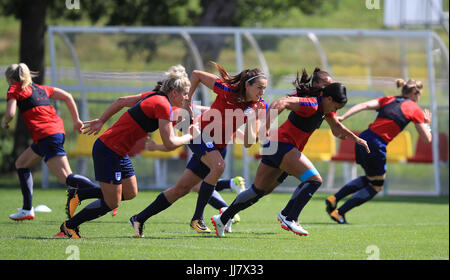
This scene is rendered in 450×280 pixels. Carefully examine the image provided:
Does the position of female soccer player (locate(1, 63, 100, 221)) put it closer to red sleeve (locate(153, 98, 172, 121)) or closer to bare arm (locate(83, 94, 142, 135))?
bare arm (locate(83, 94, 142, 135))

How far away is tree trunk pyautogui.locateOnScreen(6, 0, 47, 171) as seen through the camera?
18.3 metres

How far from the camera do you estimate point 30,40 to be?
18.4 m

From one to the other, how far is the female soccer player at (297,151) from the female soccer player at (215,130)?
1.28 feet

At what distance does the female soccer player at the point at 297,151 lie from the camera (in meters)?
8.62

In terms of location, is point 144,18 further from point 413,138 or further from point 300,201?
point 300,201

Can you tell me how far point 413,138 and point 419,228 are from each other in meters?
6.93

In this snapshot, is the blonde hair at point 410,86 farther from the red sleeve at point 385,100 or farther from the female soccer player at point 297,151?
the female soccer player at point 297,151

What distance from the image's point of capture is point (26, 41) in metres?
18.4

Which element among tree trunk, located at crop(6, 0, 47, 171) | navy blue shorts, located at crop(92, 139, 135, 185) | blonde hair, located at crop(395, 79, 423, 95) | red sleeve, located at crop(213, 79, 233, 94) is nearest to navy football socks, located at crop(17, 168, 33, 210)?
navy blue shorts, located at crop(92, 139, 135, 185)

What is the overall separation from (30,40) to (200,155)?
10.5 meters

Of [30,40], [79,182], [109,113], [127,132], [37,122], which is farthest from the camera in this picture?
[30,40]

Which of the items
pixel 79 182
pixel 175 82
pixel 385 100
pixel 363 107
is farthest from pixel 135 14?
pixel 175 82

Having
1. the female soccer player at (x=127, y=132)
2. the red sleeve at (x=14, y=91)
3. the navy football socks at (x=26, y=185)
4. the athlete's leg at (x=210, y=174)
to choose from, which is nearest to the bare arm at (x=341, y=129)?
the athlete's leg at (x=210, y=174)

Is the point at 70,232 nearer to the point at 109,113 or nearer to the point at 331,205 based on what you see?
the point at 109,113
